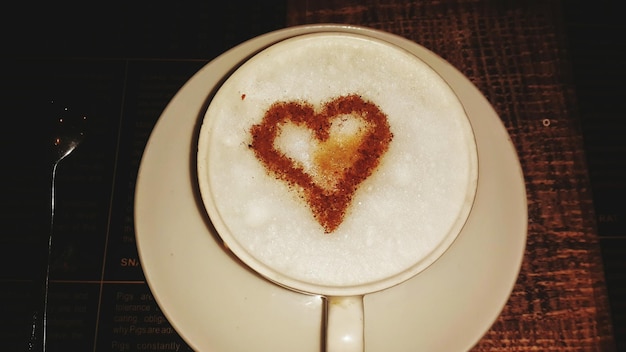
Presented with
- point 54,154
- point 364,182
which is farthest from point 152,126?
point 364,182

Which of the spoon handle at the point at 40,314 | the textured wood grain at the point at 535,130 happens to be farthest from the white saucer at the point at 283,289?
the spoon handle at the point at 40,314

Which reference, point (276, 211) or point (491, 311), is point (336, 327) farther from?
point (491, 311)

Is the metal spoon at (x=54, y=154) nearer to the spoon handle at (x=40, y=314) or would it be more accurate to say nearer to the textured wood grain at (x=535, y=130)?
the spoon handle at (x=40, y=314)

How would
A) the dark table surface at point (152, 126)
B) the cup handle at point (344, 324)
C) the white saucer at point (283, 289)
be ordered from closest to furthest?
1. the cup handle at point (344, 324)
2. the white saucer at point (283, 289)
3. the dark table surface at point (152, 126)

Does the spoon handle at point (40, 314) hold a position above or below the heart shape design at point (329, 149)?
below

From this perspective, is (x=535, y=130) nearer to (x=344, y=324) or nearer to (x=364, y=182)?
(x=364, y=182)

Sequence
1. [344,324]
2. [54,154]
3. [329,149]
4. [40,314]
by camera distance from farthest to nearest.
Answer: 1. [54,154]
2. [40,314]
3. [329,149]
4. [344,324]

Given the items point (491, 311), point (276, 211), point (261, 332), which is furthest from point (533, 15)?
point (261, 332)

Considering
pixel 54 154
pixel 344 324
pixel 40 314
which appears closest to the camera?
pixel 344 324
